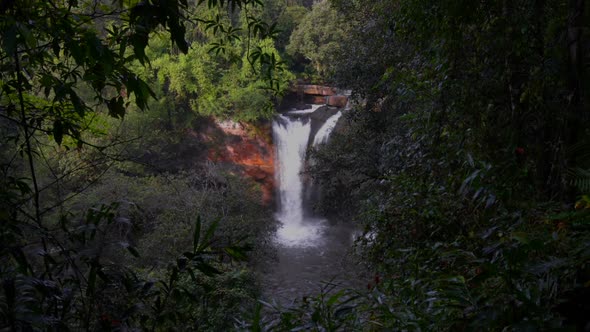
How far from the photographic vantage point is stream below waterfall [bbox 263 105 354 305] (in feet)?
31.9

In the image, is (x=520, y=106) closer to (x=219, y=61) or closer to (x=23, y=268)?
(x=23, y=268)

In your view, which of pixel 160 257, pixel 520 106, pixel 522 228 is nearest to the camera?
pixel 522 228

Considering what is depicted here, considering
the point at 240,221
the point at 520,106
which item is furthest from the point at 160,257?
the point at 520,106

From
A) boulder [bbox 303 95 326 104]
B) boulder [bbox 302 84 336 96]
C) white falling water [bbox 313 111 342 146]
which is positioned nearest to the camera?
white falling water [bbox 313 111 342 146]

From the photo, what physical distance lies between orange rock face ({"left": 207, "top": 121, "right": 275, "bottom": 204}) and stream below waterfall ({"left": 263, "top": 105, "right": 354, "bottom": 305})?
1.06ft

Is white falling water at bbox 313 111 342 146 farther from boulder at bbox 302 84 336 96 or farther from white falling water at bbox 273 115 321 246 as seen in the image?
boulder at bbox 302 84 336 96

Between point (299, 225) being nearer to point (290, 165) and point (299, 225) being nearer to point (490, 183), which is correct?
point (290, 165)

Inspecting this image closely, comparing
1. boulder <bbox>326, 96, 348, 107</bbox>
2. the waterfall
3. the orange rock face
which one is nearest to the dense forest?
the waterfall

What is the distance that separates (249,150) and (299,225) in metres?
3.23

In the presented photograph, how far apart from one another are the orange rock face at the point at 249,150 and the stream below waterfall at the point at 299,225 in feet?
1.06

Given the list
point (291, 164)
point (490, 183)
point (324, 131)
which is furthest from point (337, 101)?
point (490, 183)

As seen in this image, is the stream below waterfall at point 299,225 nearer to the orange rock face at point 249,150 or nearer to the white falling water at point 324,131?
the white falling water at point 324,131

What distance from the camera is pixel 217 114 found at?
46.9 feet

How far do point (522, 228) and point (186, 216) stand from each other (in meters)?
7.83
